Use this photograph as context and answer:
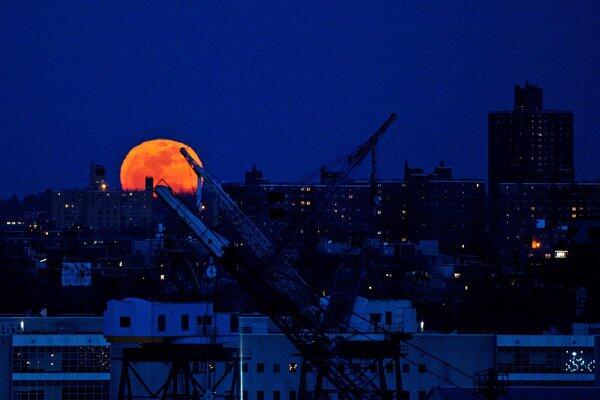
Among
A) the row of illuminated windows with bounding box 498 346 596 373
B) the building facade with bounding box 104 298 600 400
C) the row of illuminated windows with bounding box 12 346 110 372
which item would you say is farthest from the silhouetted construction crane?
the row of illuminated windows with bounding box 12 346 110 372

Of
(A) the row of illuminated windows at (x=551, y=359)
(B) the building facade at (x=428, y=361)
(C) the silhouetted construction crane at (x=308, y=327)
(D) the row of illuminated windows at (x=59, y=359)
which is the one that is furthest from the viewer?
(A) the row of illuminated windows at (x=551, y=359)

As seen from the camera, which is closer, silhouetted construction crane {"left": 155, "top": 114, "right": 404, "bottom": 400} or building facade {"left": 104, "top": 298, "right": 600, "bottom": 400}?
silhouetted construction crane {"left": 155, "top": 114, "right": 404, "bottom": 400}

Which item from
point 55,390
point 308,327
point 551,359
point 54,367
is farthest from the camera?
point 551,359

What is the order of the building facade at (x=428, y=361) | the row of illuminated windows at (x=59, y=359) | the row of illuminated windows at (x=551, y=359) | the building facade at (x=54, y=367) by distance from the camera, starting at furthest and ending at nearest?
the row of illuminated windows at (x=551, y=359), the row of illuminated windows at (x=59, y=359), the building facade at (x=54, y=367), the building facade at (x=428, y=361)

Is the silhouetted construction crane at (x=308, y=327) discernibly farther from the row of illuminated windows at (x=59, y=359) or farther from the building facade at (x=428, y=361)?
the row of illuminated windows at (x=59, y=359)

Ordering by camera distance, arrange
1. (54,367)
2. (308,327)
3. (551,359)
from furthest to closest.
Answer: (551,359)
(54,367)
(308,327)

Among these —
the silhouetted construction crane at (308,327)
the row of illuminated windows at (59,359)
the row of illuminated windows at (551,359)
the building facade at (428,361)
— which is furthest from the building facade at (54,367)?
the row of illuminated windows at (551,359)

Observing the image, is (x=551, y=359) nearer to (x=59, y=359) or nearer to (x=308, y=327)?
(x=308, y=327)

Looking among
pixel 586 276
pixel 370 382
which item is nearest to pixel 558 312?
pixel 586 276

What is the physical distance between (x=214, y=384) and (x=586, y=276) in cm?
7315

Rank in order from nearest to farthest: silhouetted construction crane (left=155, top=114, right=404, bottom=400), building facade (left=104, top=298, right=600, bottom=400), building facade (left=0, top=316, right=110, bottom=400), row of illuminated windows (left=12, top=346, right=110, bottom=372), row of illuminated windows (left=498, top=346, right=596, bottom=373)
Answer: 1. silhouetted construction crane (left=155, top=114, right=404, bottom=400)
2. building facade (left=104, top=298, right=600, bottom=400)
3. building facade (left=0, top=316, right=110, bottom=400)
4. row of illuminated windows (left=12, top=346, right=110, bottom=372)
5. row of illuminated windows (left=498, top=346, right=596, bottom=373)

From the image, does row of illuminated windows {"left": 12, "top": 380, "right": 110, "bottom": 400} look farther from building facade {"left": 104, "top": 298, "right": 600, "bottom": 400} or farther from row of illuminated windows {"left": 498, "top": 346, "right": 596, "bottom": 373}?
row of illuminated windows {"left": 498, "top": 346, "right": 596, "bottom": 373}

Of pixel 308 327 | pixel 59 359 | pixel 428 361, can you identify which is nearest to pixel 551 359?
pixel 428 361

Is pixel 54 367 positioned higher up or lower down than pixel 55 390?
higher up
